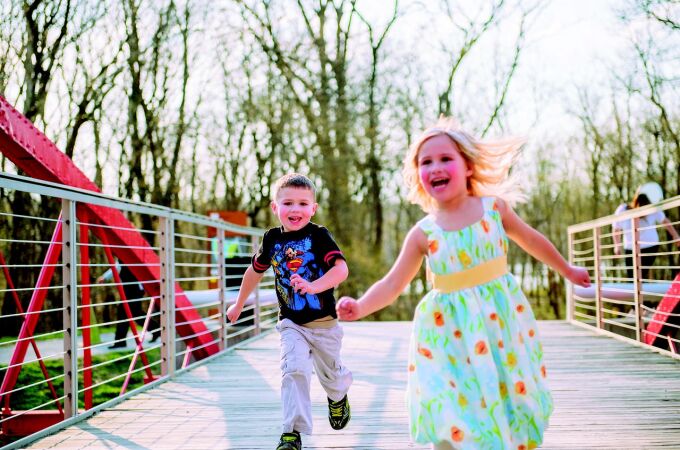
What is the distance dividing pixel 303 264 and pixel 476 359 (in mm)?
1259

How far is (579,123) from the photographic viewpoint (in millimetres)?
19047

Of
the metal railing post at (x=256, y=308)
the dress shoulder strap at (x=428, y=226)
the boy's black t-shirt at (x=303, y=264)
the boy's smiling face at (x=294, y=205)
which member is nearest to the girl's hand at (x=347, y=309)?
the dress shoulder strap at (x=428, y=226)

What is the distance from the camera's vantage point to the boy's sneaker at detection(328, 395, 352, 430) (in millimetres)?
3615

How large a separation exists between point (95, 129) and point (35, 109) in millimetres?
2104

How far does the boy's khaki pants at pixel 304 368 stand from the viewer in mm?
3188

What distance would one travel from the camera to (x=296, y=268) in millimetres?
3432

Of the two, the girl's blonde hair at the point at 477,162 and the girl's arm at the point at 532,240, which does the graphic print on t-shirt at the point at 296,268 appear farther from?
the girl's arm at the point at 532,240

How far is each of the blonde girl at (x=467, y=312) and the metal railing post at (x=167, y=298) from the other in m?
3.22

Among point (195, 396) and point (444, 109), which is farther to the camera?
point (444, 109)

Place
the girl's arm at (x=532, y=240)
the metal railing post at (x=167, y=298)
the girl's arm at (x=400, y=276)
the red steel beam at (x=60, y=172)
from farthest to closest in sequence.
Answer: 1. the metal railing post at (x=167, y=298)
2. the red steel beam at (x=60, y=172)
3. the girl's arm at (x=532, y=240)
4. the girl's arm at (x=400, y=276)

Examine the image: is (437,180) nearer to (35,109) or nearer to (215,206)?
(35,109)

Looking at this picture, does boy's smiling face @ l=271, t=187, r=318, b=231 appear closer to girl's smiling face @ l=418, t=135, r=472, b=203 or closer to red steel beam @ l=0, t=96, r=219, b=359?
girl's smiling face @ l=418, t=135, r=472, b=203

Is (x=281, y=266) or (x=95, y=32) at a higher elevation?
(x=95, y=32)

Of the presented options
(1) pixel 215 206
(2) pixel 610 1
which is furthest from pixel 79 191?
(1) pixel 215 206
